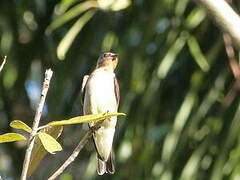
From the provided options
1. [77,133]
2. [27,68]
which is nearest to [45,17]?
[27,68]

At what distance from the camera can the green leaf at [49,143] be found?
1.25m

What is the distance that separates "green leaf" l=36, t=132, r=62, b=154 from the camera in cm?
125

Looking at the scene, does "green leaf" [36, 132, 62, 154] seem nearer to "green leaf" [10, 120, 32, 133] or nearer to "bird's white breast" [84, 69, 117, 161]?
"green leaf" [10, 120, 32, 133]

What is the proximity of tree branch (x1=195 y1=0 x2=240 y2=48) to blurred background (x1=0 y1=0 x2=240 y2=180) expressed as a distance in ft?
2.58

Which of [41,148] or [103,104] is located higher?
[103,104]

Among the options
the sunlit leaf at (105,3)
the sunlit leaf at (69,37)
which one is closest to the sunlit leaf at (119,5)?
the sunlit leaf at (105,3)

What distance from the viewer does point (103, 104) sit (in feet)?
7.49

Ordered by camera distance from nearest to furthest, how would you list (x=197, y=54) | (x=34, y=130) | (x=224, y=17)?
(x=34, y=130)
(x=224, y=17)
(x=197, y=54)

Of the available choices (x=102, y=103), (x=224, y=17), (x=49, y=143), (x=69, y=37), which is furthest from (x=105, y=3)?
(x=49, y=143)

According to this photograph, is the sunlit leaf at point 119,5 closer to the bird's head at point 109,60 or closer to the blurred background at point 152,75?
the blurred background at point 152,75

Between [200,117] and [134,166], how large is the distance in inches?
9.5

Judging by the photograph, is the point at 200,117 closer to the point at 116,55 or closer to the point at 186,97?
the point at 186,97

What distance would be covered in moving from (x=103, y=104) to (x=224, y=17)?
Result: 800 millimetres

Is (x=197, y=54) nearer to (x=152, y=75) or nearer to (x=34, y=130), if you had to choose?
(x=152, y=75)
